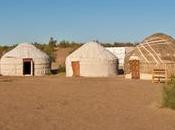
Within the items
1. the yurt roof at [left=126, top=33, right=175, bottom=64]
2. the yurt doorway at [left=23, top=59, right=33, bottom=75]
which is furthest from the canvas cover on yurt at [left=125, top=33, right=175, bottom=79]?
the yurt doorway at [left=23, top=59, right=33, bottom=75]

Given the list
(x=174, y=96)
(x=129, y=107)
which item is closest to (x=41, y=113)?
(x=129, y=107)

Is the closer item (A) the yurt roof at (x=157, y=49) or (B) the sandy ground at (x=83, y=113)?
(B) the sandy ground at (x=83, y=113)

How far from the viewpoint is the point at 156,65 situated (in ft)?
126

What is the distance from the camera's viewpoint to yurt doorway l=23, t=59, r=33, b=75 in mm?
47469

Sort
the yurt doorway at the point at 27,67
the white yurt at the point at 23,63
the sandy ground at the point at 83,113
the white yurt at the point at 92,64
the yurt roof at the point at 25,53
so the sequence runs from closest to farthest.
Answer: the sandy ground at the point at 83,113, the white yurt at the point at 92,64, the white yurt at the point at 23,63, the yurt doorway at the point at 27,67, the yurt roof at the point at 25,53

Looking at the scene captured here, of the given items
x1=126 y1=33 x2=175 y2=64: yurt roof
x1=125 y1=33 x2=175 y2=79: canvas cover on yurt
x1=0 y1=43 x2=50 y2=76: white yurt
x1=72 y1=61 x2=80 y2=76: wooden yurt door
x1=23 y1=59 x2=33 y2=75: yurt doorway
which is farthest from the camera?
x1=23 y1=59 x2=33 y2=75: yurt doorway

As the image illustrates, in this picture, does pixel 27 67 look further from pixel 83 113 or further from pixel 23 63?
pixel 83 113

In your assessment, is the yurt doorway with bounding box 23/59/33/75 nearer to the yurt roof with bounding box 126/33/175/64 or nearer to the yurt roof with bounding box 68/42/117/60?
the yurt roof with bounding box 68/42/117/60

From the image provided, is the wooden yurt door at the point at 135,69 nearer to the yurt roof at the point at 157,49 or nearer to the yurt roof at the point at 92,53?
the yurt roof at the point at 157,49

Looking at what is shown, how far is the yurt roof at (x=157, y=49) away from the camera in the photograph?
127 ft

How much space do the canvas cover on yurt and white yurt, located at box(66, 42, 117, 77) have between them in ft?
11.1

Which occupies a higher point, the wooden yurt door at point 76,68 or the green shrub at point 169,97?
the wooden yurt door at point 76,68

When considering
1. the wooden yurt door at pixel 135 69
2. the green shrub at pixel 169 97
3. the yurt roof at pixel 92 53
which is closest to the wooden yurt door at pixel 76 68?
the yurt roof at pixel 92 53

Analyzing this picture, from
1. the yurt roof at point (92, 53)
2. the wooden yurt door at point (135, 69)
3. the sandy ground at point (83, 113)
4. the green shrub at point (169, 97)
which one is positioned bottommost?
the sandy ground at point (83, 113)
